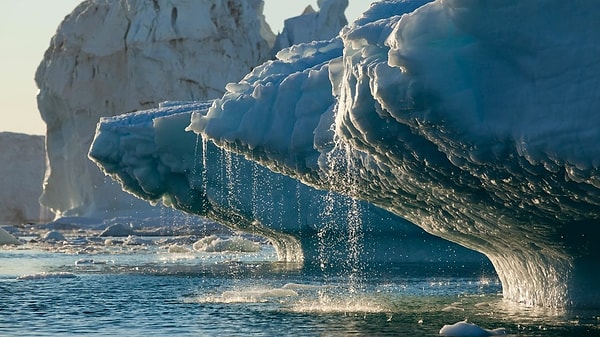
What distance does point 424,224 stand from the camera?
17.1 metres

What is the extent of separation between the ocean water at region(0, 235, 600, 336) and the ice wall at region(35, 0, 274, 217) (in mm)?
26671

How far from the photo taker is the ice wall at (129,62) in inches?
2127

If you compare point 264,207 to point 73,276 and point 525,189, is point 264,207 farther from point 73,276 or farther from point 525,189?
point 525,189

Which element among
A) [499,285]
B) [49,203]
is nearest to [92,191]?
[49,203]

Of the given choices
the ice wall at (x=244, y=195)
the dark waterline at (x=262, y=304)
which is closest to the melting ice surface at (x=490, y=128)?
the dark waterline at (x=262, y=304)

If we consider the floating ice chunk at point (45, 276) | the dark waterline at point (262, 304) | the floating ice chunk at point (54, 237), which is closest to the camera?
the dark waterline at point (262, 304)

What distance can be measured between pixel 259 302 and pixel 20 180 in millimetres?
77195

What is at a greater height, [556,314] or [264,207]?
[264,207]

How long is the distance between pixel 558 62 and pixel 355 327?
4.70 meters

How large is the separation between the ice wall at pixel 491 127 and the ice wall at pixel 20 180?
250ft

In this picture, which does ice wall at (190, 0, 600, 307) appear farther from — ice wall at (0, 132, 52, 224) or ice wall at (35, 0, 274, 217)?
ice wall at (0, 132, 52, 224)

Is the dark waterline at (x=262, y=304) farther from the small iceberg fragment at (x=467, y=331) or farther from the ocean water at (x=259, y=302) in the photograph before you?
the small iceberg fragment at (x=467, y=331)

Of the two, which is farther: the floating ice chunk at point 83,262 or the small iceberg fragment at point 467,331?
the floating ice chunk at point 83,262

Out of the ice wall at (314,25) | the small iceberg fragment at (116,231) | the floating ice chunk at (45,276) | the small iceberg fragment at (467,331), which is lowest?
the small iceberg fragment at (467,331)
